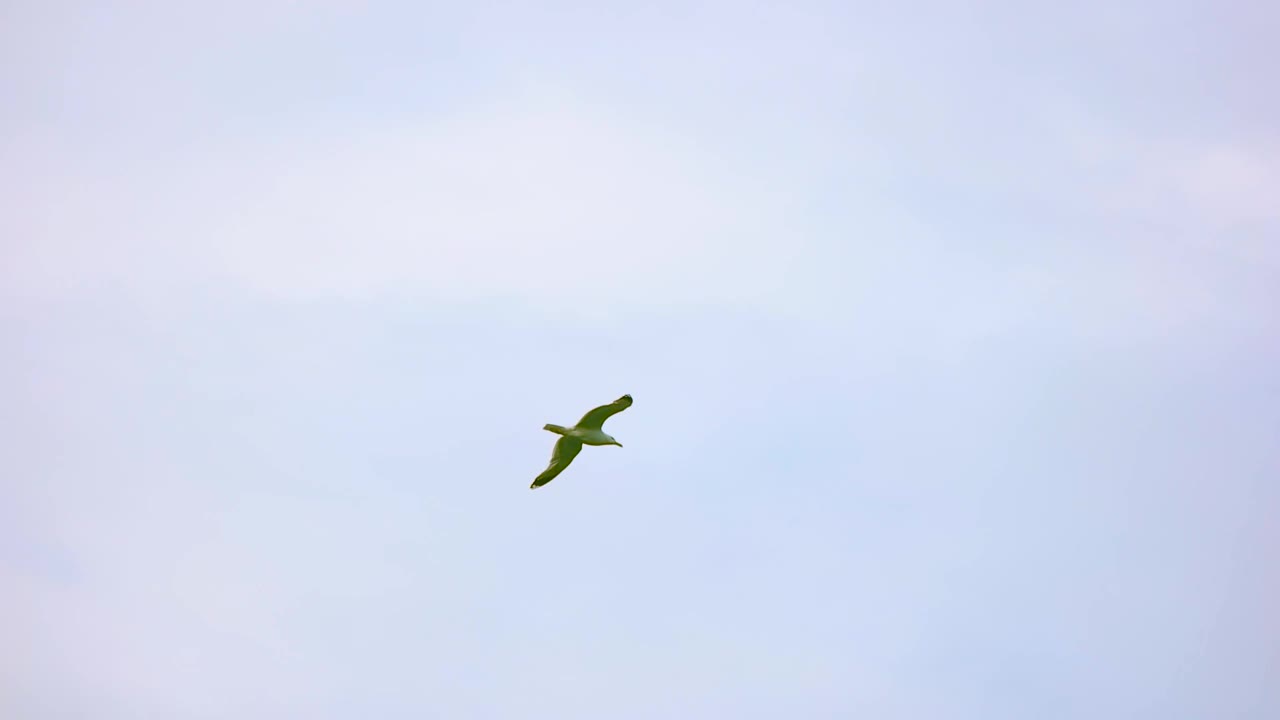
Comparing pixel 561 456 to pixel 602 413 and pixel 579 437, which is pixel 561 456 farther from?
pixel 602 413

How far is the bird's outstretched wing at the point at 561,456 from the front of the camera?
4775cm

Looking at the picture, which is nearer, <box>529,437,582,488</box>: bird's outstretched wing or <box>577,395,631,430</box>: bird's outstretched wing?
<box>577,395,631,430</box>: bird's outstretched wing

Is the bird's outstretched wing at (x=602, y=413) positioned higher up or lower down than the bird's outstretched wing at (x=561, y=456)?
higher up

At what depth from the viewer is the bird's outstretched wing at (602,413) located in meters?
47.2

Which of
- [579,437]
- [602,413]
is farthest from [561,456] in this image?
[602,413]

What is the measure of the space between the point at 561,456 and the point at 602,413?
2.24m

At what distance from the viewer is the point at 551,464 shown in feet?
→ 157

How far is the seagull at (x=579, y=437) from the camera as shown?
155ft

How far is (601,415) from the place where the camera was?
47.8m

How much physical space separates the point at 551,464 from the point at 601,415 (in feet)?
8.56

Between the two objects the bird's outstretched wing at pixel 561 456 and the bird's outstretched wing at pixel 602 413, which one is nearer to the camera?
the bird's outstretched wing at pixel 602 413

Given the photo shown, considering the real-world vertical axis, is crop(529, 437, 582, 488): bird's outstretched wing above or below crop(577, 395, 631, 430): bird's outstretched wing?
below

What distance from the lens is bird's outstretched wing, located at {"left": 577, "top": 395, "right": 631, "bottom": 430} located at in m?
47.2

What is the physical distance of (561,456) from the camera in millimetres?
48000
